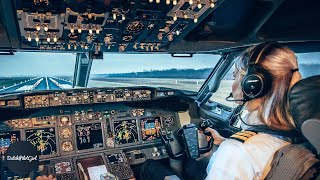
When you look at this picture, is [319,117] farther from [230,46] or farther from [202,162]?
[230,46]

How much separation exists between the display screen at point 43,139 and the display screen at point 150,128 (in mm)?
1063

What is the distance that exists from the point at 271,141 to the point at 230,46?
252 cm

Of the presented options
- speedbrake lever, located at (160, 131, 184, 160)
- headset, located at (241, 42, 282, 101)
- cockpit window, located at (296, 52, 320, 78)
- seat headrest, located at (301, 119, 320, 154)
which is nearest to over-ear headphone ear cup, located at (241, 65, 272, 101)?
headset, located at (241, 42, 282, 101)

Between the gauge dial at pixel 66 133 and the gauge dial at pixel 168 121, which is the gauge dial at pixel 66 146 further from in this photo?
the gauge dial at pixel 168 121

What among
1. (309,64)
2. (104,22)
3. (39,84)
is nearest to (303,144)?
(309,64)

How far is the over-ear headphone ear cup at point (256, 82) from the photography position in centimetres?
129

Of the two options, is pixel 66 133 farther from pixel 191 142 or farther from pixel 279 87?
pixel 279 87

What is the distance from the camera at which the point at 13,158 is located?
2.36m

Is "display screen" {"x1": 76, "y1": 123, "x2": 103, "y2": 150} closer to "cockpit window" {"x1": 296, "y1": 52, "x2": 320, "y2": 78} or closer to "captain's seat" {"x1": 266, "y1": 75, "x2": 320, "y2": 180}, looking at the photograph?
"cockpit window" {"x1": 296, "y1": 52, "x2": 320, "y2": 78}

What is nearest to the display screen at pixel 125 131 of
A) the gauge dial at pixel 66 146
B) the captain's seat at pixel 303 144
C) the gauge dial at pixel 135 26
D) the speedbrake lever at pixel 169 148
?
the speedbrake lever at pixel 169 148

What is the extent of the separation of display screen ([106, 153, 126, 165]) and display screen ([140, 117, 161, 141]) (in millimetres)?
392

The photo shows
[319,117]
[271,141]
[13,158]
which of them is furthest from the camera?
[13,158]

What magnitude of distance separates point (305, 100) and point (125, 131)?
2.96 meters

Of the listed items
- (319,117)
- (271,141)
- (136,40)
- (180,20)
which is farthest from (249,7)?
(319,117)
